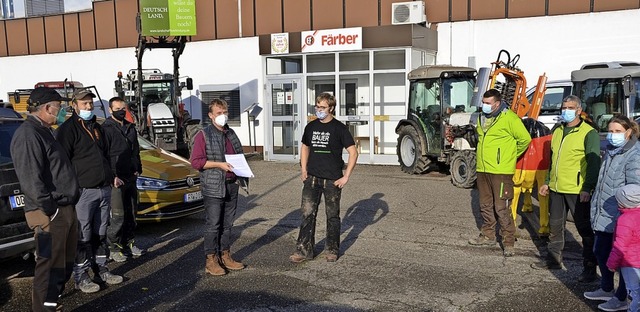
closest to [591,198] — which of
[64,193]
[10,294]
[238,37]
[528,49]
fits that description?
[64,193]

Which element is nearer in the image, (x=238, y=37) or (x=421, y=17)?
(x=421, y=17)

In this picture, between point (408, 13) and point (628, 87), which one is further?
point (408, 13)

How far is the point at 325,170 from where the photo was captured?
6.58 meters

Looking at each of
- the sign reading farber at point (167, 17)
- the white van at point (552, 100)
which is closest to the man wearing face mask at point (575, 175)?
the white van at point (552, 100)

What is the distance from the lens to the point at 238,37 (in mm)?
19375

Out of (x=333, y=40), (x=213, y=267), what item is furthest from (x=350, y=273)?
(x=333, y=40)

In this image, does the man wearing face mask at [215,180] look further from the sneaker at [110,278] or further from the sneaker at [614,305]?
the sneaker at [614,305]

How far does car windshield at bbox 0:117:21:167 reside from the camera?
18.9ft

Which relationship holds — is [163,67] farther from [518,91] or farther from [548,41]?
[518,91]

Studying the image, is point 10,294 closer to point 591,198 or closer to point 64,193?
point 64,193

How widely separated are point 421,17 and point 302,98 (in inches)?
164

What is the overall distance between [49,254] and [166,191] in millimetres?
3439

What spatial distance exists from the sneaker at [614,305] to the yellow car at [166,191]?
5.59 m

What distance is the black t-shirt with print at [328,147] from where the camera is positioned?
6.56 m
